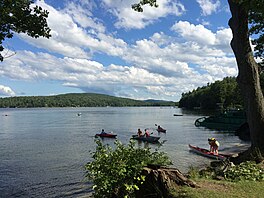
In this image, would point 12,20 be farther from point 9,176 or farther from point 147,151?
point 9,176

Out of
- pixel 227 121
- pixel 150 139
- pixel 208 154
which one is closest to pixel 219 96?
pixel 227 121

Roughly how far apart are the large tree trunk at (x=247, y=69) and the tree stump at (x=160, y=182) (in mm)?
5164

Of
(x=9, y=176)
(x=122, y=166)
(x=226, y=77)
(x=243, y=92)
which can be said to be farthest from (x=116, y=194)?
(x=226, y=77)

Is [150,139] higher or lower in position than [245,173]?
lower

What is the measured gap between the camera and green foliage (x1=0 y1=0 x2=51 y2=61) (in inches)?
365

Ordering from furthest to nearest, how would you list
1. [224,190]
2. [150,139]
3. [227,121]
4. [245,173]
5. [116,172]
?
[227,121]
[150,139]
[245,173]
[116,172]
[224,190]

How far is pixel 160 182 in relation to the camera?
807 cm

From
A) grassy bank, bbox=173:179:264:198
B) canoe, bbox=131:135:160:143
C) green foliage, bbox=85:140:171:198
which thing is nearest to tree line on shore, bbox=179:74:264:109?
canoe, bbox=131:135:160:143

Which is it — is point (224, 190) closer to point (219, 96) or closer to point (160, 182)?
point (160, 182)

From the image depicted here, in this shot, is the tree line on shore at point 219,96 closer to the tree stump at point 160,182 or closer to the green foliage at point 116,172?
the tree stump at point 160,182

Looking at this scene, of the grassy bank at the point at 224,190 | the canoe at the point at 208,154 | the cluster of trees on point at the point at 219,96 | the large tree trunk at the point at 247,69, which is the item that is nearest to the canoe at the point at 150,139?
the canoe at the point at 208,154

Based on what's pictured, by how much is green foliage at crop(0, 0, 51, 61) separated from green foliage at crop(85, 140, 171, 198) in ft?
16.1

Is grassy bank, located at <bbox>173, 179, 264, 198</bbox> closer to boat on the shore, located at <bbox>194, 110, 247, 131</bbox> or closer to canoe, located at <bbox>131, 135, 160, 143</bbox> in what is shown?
canoe, located at <bbox>131, 135, 160, 143</bbox>

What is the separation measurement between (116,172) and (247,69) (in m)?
7.02
